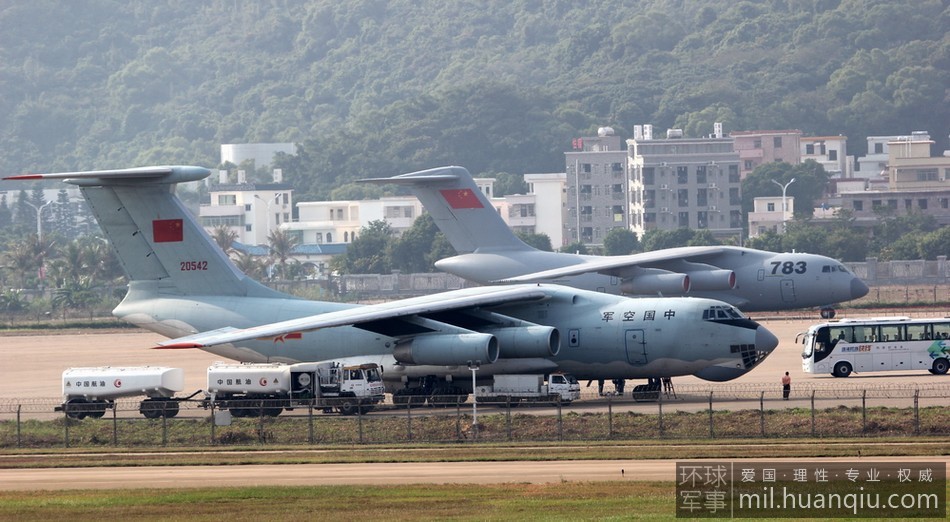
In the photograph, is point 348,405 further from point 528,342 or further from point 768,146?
point 768,146

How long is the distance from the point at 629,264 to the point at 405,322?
1334cm

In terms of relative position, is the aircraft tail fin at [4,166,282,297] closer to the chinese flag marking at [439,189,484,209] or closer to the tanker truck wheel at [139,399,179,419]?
the tanker truck wheel at [139,399,179,419]

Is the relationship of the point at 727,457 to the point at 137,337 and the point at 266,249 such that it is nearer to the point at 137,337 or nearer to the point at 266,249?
the point at 137,337

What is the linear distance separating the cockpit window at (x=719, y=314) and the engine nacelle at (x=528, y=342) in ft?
13.4

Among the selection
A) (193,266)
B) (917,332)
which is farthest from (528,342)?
(917,332)

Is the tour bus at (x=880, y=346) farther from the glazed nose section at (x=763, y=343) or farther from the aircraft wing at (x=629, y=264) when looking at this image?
the aircraft wing at (x=629, y=264)

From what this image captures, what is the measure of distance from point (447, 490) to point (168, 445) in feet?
38.5

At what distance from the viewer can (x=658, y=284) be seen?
56438 millimetres

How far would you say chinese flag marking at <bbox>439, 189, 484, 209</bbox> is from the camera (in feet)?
196

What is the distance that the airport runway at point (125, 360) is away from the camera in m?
49.4

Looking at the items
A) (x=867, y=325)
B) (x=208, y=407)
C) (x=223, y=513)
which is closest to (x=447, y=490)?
(x=223, y=513)

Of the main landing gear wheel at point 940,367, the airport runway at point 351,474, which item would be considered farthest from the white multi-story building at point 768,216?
the airport runway at point 351,474

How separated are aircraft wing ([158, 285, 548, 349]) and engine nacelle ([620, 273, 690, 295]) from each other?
1050 centimetres

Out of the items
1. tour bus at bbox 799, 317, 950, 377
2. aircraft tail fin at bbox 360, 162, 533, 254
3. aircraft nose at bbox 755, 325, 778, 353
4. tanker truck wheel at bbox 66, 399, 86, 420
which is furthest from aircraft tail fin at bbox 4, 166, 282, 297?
tour bus at bbox 799, 317, 950, 377
